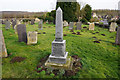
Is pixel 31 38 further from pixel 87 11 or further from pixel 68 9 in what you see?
pixel 87 11

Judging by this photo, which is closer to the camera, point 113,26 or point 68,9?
point 113,26

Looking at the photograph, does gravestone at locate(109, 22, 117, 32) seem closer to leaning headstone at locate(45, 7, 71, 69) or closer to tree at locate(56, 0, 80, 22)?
tree at locate(56, 0, 80, 22)

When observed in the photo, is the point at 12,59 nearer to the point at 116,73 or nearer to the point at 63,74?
the point at 63,74

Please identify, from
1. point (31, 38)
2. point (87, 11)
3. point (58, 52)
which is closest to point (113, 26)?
point (87, 11)

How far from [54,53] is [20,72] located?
2.02 metres

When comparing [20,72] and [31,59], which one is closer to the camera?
[20,72]

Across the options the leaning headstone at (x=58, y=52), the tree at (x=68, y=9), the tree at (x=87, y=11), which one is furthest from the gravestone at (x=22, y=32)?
the tree at (x=87, y=11)

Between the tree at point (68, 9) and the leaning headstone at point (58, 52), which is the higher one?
the tree at point (68, 9)

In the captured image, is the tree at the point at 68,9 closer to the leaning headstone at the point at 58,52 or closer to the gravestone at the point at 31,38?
the gravestone at the point at 31,38

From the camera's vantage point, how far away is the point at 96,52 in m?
7.88

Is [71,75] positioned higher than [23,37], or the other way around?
[23,37]

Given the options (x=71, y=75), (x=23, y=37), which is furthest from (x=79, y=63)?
(x=23, y=37)

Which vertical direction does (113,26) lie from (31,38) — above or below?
above

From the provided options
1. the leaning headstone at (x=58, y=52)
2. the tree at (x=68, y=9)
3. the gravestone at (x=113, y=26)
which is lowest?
the leaning headstone at (x=58, y=52)
